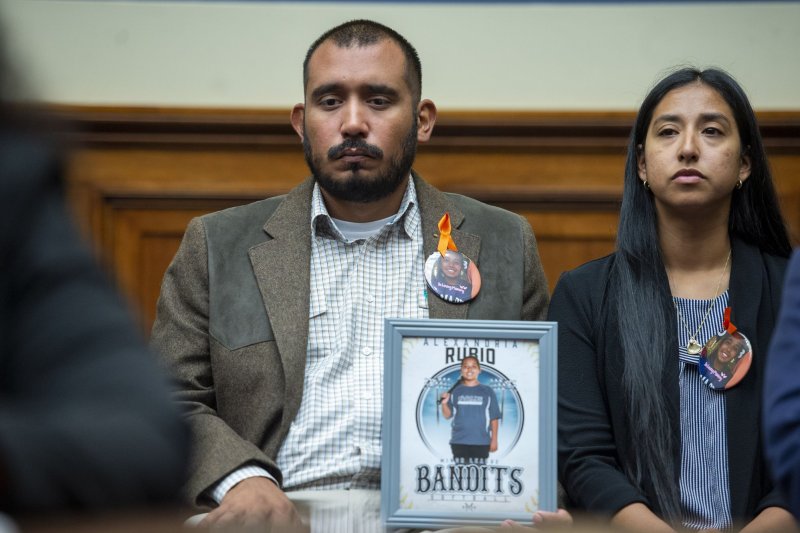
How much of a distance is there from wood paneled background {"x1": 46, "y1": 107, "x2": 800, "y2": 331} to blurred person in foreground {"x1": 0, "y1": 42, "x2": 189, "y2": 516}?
2864 millimetres

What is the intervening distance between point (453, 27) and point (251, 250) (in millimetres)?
1330

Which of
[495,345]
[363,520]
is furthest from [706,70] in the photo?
[363,520]

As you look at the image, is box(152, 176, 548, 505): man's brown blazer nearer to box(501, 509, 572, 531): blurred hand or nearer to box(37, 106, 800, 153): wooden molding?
box(501, 509, 572, 531): blurred hand

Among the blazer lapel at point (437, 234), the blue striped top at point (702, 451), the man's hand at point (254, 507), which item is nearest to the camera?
the man's hand at point (254, 507)

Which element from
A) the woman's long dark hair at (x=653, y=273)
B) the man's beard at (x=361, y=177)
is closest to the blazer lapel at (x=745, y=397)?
the woman's long dark hair at (x=653, y=273)

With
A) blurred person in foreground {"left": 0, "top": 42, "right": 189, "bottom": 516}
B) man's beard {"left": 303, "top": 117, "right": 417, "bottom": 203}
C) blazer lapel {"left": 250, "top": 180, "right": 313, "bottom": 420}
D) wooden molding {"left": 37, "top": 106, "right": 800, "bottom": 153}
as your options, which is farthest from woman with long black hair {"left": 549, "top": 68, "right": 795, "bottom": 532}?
blurred person in foreground {"left": 0, "top": 42, "right": 189, "bottom": 516}

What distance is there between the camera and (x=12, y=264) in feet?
2.90

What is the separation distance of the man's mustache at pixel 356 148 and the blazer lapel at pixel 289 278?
6.0 inches

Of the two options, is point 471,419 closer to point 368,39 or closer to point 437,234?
point 437,234

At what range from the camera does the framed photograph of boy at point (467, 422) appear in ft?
7.13

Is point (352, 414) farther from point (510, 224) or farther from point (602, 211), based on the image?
point (602, 211)

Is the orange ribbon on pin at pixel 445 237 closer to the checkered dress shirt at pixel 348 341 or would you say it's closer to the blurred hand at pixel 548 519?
→ the checkered dress shirt at pixel 348 341

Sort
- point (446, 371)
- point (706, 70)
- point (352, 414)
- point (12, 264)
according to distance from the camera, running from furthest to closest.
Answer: point (706, 70) < point (352, 414) < point (446, 371) < point (12, 264)

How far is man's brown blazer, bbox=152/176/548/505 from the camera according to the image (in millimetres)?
2512
